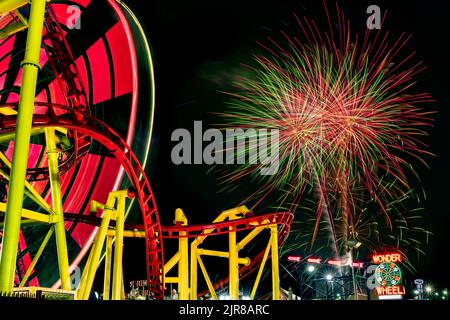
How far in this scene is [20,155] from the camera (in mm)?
7266

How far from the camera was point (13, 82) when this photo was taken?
16984 millimetres

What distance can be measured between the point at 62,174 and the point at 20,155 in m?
10.8

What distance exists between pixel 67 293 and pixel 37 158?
11224 millimetres

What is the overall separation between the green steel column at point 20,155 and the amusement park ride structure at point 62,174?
1 cm

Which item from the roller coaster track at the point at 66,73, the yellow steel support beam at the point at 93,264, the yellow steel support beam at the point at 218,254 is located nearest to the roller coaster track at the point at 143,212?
the roller coaster track at the point at 66,73

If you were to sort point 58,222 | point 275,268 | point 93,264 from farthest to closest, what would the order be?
1. point 275,268
2. point 93,264
3. point 58,222

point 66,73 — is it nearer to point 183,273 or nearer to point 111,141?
point 111,141

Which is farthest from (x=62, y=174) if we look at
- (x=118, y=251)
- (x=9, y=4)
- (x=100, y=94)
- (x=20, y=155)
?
(x=20, y=155)

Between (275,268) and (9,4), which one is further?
(275,268)

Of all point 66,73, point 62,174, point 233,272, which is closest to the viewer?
point 66,73

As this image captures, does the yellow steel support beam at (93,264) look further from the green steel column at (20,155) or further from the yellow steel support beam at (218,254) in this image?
the green steel column at (20,155)

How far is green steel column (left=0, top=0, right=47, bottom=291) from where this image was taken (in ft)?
21.7

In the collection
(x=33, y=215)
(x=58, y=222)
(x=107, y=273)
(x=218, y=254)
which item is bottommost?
(x=107, y=273)
